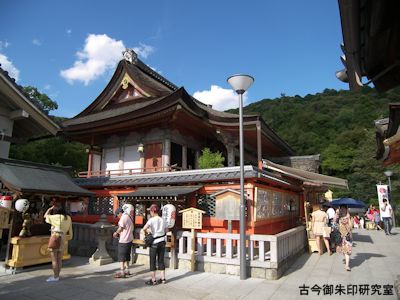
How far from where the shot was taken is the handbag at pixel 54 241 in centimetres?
707

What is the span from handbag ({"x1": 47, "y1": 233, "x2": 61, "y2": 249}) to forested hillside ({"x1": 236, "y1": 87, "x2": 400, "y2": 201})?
3851 centimetres

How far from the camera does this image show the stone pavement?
6184 mm

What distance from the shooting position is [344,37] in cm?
336

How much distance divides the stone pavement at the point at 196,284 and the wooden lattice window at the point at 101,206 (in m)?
4.41

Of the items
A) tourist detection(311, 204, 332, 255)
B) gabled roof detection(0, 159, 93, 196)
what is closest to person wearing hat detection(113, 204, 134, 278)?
gabled roof detection(0, 159, 93, 196)

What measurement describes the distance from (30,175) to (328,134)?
61.3 metres

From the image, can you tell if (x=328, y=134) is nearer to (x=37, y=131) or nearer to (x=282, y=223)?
(x=282, y=223)

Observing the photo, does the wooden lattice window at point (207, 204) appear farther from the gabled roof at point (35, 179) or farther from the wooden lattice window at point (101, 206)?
the wooden lattice window at point (101, 206)

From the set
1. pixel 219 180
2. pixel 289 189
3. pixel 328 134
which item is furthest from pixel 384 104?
pixel 219 180

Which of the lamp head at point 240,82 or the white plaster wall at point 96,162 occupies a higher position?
the lamp head at point 240,82

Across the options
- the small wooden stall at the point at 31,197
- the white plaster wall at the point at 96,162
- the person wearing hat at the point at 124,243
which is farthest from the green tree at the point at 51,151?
the person wearing hat at the point at 124,243

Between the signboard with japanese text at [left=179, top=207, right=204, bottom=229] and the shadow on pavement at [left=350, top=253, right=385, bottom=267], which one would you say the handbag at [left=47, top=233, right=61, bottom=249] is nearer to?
the signboard with japanese text at [left=179, top=207, right=204, bottom=229]

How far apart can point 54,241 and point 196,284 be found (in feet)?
11.7

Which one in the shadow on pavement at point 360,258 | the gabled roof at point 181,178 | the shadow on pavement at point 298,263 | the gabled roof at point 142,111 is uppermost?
the gabled roof at point 142,111
